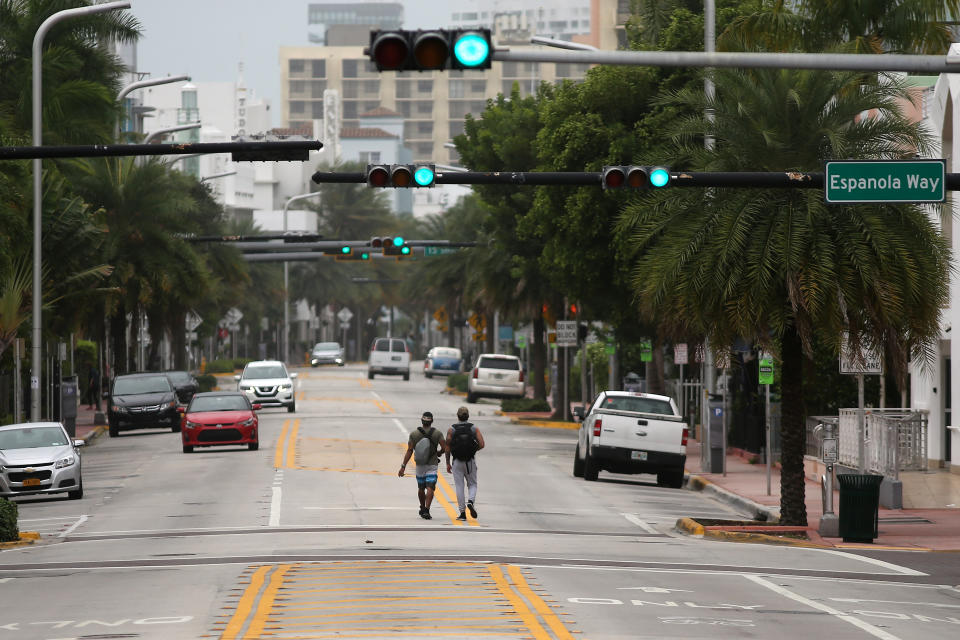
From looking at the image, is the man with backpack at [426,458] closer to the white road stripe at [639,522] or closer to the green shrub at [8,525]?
the white road stripe at [639,522]

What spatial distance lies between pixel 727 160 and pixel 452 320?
256 feet

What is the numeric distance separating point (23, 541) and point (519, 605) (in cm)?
1081

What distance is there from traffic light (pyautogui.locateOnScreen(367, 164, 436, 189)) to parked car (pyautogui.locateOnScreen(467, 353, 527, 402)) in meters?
41.1

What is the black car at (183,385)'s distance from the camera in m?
54.2

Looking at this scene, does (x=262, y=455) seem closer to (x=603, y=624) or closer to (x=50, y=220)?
(x=50, y=220)

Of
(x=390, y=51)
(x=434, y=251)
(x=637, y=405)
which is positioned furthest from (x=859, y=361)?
(x=434, y=251)

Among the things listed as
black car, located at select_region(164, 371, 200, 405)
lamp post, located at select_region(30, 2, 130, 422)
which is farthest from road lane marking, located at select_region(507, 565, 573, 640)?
black car, located at select_region(164, 371, 200, 405)

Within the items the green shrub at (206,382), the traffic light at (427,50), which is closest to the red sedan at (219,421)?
the traffic light at (427,50)

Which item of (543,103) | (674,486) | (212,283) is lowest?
(674,486)

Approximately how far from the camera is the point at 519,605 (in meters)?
14.5

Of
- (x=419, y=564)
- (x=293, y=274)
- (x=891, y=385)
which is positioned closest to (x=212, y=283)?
(x=891, y=385)

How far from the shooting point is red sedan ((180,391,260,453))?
39.7 m

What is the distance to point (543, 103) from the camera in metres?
47.2

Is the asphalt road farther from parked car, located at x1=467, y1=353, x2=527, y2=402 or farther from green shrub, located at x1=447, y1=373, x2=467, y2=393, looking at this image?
green shrub, located at x1=447, y1=373, x2=467, y2=393
